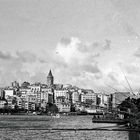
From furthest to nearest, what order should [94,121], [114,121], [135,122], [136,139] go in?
[94,121]
[114,121]
[135,122]
[136,139]

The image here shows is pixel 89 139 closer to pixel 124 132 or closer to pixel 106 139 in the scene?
pixel 106 139

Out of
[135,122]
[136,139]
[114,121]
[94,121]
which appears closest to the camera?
[136,139]

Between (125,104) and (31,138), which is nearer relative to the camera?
(31,138)

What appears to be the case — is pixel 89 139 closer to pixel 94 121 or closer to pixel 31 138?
pixel 31 138

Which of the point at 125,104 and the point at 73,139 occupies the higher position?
the point at 125,104

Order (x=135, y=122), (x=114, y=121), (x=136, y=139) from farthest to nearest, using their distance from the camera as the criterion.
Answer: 1. (x=114, y=121)
2. (x=135, y=122)
3. (x=136, y=139)

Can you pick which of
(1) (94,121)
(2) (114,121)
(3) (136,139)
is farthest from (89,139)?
(1) (94,121)

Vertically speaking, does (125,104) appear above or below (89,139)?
above

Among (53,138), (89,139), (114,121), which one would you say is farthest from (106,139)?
(114,121)

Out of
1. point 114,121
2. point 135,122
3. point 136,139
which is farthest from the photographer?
point 114,121
